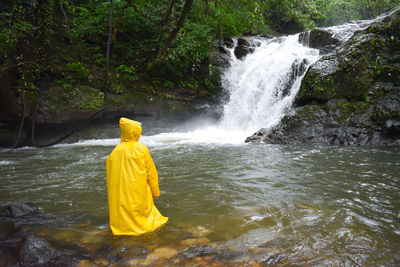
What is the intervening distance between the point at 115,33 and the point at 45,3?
312 centimetres

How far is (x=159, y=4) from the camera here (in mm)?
10695

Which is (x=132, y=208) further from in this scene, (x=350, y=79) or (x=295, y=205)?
(x=350, y=79)

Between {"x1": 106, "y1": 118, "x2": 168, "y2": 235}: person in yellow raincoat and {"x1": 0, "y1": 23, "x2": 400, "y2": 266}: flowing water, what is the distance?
0.53ft

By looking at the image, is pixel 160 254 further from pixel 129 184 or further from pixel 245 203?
pixel 245 203

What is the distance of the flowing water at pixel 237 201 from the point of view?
2.74 meters

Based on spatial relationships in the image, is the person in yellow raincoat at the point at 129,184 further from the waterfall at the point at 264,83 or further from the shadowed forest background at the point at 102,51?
the waterfall at the point at 264,83

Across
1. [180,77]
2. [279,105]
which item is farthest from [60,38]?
[279,105]

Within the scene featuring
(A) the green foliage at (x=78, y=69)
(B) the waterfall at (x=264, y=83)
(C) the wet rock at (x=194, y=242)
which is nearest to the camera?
(C) the wet rock at (x=194, y=242)

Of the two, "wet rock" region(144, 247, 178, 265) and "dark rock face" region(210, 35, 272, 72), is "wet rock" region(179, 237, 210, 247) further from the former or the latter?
"dark rock face" region(210, 35, 272, 72)

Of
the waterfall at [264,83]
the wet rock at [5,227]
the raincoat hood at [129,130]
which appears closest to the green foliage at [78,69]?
the waterfall at [264,83]

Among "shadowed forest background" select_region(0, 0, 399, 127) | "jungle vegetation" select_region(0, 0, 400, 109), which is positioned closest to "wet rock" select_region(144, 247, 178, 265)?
"shadowed forest background" select_region(0, 0, 399, 127)

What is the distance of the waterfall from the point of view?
40.6 ft

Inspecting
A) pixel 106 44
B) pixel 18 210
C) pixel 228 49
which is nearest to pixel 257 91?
pixel 228 49

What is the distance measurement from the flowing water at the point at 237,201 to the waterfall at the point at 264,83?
11.6 feet
